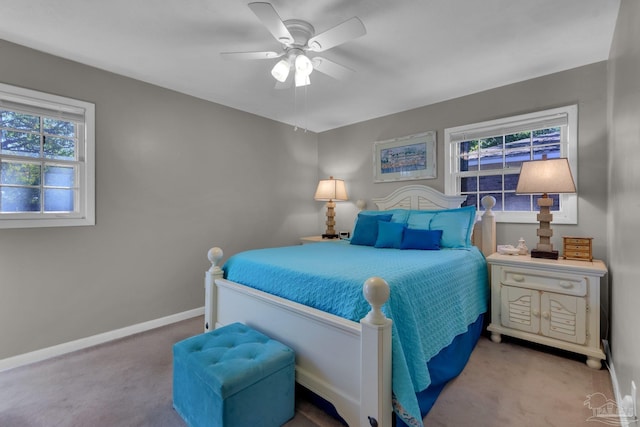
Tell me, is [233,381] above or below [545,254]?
below

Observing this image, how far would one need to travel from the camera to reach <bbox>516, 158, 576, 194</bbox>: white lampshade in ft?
7.50

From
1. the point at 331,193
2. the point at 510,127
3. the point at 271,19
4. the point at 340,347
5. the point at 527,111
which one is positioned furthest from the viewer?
the point at 331,193

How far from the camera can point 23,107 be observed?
2270 mm

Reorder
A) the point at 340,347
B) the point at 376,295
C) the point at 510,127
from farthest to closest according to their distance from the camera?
the point at 510,127 < the point at 340,347 < the point at 376,295

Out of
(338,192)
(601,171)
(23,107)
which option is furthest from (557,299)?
(23,107)

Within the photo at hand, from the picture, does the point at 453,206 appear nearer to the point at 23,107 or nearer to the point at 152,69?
the point at 152,69

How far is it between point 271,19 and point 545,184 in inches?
93.7

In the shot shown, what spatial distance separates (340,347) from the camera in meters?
1.46

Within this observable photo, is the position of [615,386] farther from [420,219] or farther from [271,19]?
[271,19]

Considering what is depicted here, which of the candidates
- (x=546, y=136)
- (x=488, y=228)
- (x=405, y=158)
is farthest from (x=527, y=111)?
(x=405, y=158)

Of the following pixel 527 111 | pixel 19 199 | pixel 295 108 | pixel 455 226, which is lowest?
pixel 455 226

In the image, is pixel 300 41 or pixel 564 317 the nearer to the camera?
pixel 300 41

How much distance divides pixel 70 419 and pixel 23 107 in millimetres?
2291

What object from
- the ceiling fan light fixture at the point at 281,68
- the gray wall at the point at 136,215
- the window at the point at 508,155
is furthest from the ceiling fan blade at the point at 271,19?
the window at the point at 508,155
